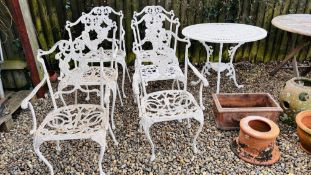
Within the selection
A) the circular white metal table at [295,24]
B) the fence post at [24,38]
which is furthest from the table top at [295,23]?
the fence post at [24,38]

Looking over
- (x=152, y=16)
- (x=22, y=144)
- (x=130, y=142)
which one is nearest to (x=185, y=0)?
(x=152, y=16)

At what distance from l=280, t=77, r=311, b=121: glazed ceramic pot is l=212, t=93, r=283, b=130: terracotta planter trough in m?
0.17

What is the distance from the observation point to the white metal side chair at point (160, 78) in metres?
2.35

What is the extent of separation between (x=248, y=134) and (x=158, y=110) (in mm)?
860

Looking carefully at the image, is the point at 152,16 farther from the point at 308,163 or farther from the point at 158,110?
the point at 308,163

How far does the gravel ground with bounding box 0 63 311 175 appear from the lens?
2404mm

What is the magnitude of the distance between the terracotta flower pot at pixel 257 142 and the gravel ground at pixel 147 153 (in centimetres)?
7

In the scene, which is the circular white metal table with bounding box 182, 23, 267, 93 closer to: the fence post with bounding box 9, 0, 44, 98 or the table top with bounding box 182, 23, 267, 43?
the table top with bounding box 182, 23, 267, 43

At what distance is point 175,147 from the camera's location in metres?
2.66

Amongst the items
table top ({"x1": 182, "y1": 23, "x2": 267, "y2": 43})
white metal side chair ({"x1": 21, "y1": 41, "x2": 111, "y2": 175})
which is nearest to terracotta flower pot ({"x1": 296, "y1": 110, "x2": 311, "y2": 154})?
table top ({"x1": 182, "y1": 23, "x2": 267, "y2": 43})

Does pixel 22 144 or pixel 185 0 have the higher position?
pixel 185 0

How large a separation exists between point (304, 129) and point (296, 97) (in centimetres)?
44

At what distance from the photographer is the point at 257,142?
2.36 m

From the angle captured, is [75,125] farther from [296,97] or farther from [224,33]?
[296,97]
